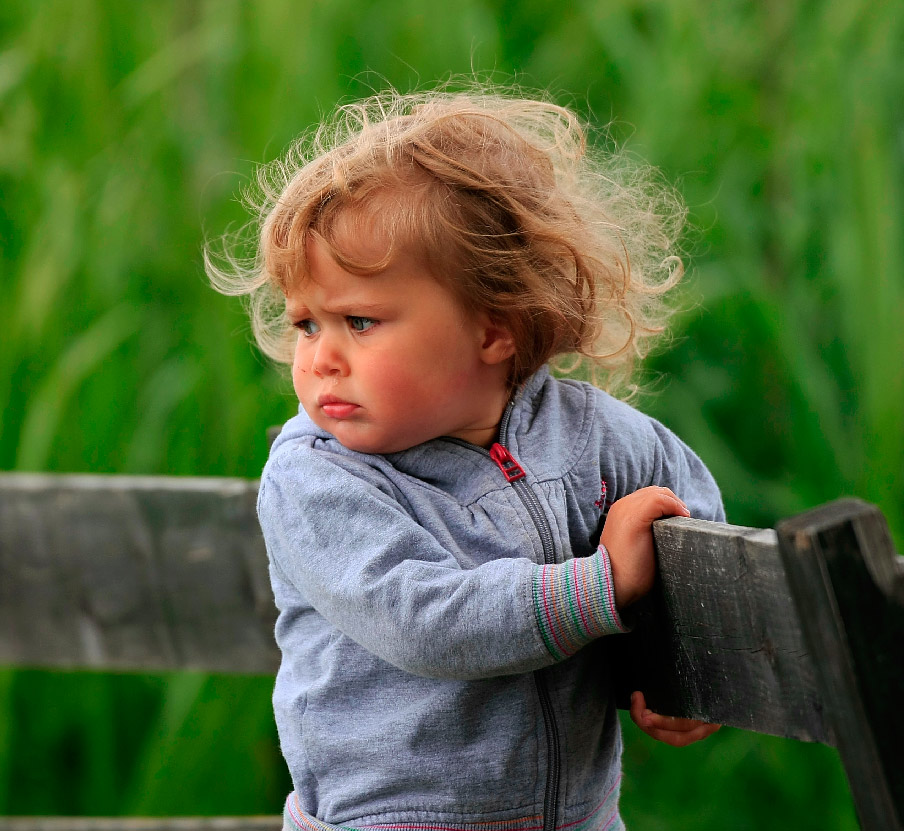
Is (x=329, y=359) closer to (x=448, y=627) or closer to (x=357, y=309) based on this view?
(x=357, y=309)

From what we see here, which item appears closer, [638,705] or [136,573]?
[638,705]

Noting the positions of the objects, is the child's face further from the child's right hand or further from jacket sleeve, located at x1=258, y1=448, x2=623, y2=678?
the child's right hand

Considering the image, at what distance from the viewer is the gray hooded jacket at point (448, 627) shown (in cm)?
85

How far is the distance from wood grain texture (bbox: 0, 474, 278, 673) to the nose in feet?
1.68

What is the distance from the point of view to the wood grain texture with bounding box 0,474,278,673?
58.6 inches

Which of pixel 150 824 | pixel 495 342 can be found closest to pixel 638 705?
pixel 495 342

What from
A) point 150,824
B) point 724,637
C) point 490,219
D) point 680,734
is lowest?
point 150,824

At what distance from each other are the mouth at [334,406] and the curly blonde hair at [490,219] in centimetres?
11

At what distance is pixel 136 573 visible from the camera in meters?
1.54

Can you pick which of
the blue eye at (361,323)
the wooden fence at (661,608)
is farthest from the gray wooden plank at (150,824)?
the blue eye at (361,323)

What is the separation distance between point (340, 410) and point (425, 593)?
18 cm

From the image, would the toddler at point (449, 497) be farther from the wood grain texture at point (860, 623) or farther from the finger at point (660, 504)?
the wood grain texture at point (860, 623)

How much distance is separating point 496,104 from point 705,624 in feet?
1.94

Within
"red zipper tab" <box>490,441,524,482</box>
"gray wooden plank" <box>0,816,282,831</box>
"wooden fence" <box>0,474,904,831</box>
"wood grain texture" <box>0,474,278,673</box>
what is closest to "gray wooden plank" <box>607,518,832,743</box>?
"wooden fence" <box>0,474,904,831</box>
